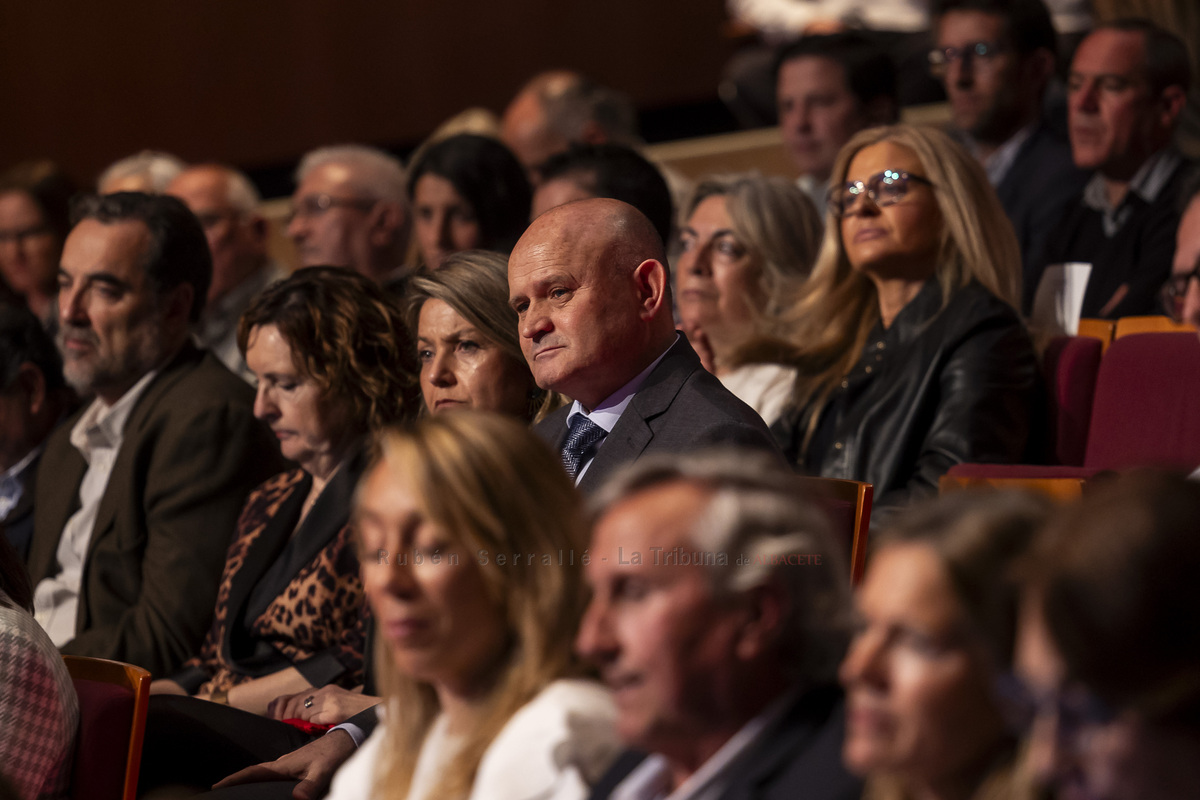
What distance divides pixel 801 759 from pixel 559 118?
4302 millimetres

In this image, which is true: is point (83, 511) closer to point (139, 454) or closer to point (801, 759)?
point (139, 454)

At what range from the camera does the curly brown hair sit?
291 centimetres

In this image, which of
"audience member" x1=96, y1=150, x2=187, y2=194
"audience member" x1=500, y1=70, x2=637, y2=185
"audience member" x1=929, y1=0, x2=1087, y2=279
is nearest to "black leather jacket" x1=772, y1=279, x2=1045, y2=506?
"audience member" x1=929, y1=0, x2=1087, y2=279

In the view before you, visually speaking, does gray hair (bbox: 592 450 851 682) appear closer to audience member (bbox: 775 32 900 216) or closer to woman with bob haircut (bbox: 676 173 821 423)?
woman with bob haircut (bbox: 676 173 821 423)

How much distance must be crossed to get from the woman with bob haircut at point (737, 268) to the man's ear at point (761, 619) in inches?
90.9

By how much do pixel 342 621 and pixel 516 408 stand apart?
0.54m

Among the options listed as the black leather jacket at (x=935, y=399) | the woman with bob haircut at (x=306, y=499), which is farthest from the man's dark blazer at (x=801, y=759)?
the black leather jacket at (x=935, y=399)

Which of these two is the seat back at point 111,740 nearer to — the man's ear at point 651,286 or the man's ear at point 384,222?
the man's ear at point 651,286

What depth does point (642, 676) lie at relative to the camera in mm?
1244

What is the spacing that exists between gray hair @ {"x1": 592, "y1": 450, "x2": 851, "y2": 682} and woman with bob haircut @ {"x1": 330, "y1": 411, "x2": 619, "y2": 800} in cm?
26

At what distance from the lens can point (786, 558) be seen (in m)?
1.25

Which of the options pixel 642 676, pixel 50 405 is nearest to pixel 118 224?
pixel 50 405

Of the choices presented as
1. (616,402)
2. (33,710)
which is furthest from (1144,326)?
(33,710)

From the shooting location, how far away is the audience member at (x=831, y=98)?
4492mm
